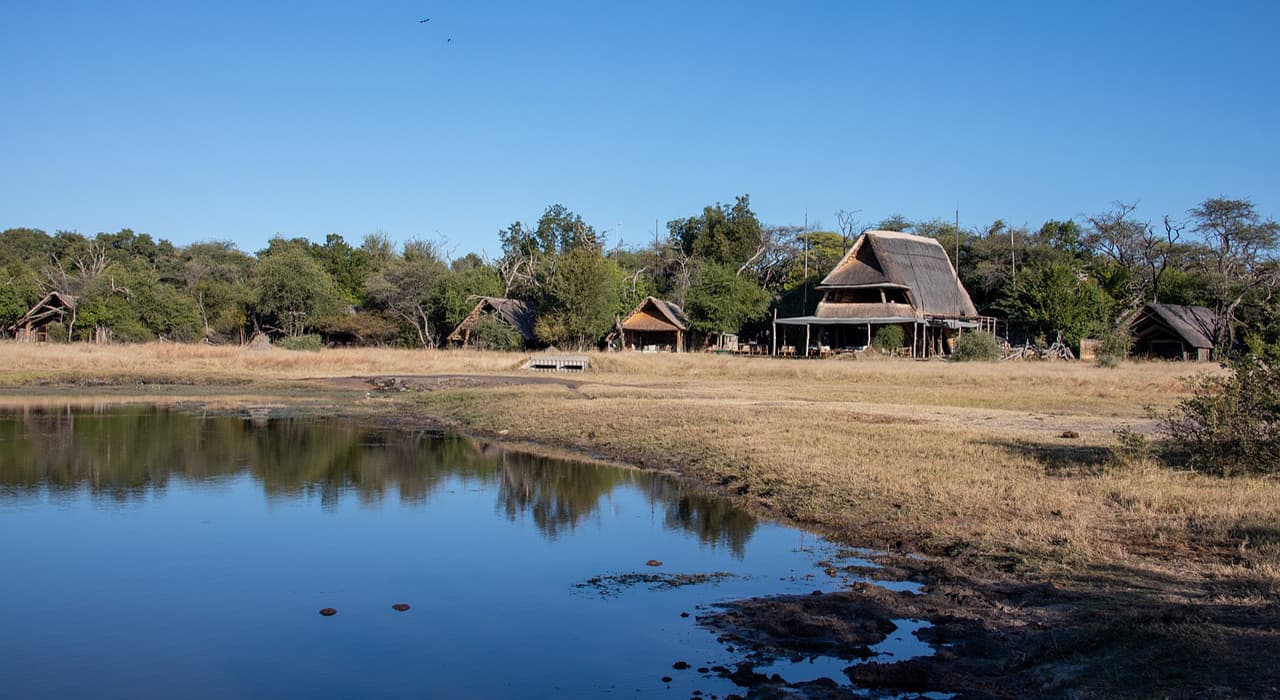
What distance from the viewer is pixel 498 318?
65.9 m

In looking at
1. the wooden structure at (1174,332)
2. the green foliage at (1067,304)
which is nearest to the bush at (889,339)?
the green foliage at (1067,304)

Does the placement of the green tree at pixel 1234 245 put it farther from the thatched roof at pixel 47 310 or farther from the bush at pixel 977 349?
the thatched roof at pixel 47 310

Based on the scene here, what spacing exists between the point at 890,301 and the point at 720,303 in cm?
1030

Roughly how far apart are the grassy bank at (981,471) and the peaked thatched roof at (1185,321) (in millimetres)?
18368

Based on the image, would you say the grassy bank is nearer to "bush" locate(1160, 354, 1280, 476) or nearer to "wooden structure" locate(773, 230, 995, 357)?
"bush" locate(1160, 354, 1280, 476)

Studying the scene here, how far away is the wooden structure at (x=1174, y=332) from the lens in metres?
57.8

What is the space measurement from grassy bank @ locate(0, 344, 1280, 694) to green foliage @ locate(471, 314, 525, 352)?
2129cm

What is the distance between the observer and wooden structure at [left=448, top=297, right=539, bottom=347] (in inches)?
2625

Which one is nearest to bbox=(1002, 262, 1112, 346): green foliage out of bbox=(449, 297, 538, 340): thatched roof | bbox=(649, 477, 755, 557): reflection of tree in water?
bbox=(449, 297, 538, 340): thatched roof

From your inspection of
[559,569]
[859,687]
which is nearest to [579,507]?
[559,569]

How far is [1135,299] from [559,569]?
199 ft

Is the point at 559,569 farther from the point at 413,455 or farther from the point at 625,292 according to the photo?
the point at 625,292

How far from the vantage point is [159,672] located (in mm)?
8758

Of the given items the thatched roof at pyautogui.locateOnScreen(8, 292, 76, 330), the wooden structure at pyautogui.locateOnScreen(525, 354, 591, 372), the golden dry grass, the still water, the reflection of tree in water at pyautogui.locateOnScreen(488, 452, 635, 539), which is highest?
the thatched roof at pyautogui.locateOnScreen(8, 292, 76, 330)
